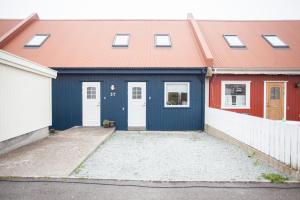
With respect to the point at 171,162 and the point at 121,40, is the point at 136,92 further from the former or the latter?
the point at 171,162

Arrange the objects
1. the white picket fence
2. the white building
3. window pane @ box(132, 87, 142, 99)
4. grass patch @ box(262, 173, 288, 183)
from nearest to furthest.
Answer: grass patch @ box(262, 173, 288, 183) → the white picket fence → the white building → window pane @ box(132, 87, 142, 99)

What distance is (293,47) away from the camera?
14.6 meters

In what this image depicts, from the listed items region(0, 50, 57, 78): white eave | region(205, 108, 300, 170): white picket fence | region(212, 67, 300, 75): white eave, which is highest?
region(212, 67, 300, 75): white eave

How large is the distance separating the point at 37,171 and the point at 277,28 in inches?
638

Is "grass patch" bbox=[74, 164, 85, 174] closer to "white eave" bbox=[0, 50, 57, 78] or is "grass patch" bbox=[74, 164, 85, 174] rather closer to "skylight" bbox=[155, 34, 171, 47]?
"white eave" bbox=[0, 50, 57, 78]

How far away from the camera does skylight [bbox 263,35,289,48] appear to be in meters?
14.6

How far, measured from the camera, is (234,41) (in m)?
15.1

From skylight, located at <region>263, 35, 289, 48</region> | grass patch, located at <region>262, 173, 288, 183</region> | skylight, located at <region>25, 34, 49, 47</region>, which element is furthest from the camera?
skylight, located at <region>263, 35, 289, 48</region>

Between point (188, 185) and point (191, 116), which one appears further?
point (191, 116)

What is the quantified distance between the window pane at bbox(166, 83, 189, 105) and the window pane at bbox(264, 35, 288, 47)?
18.9 ft

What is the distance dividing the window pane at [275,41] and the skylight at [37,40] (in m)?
12.6

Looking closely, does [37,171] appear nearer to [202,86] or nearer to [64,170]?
[64,170]

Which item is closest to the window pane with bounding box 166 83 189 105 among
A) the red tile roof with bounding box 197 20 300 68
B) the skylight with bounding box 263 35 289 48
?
the red tile roof with bounding box 197 20 300 68

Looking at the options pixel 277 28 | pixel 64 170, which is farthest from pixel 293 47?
pixel 64 170
